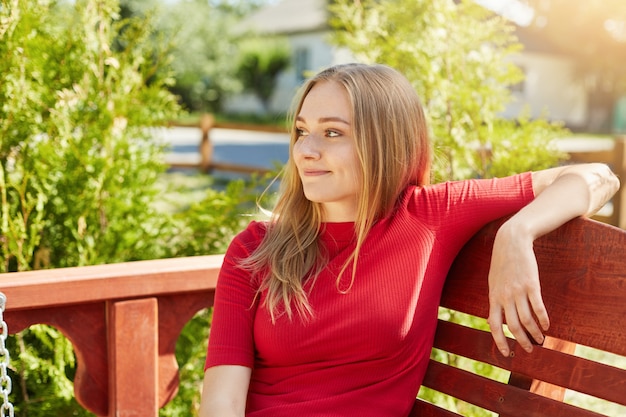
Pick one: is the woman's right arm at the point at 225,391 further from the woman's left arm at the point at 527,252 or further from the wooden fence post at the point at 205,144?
the wooden fence post at the point at 205,144

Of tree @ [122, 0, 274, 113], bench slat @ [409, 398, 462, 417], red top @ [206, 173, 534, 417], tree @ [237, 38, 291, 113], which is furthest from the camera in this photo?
tree @ [237, 38, 291, 113]

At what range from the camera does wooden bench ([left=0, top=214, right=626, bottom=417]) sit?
180cm

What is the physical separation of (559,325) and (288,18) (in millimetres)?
41576

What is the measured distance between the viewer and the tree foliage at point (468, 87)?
340cm

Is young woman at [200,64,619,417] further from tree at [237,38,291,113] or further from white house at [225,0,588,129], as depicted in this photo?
tree at [237,38,291,113]

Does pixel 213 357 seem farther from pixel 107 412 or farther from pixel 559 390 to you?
pixel 559 390

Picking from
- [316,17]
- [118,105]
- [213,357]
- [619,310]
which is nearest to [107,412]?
[213,357]

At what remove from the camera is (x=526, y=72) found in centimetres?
3506

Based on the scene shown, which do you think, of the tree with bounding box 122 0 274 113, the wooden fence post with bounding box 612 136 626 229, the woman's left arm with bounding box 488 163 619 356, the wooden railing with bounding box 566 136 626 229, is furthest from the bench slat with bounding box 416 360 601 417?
the tree with bounding box 122 0 274 113

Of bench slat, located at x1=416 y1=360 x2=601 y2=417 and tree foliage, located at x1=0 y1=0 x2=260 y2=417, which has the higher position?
tree foliage, located at x1=0 y1=0 x2=260 y2=417

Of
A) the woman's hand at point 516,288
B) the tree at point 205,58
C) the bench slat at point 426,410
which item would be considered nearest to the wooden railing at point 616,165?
the bench slat at point 426,410

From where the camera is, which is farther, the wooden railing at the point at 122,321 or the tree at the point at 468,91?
the tree at the point at 468,91

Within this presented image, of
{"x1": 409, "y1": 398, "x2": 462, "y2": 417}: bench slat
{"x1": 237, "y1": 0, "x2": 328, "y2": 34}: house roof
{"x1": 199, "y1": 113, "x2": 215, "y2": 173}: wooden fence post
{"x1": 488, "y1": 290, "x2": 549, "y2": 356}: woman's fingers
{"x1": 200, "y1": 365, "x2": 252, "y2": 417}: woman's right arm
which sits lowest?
{"x1": 199, "y1": 113, "x2": 215, "y2": 173}: wooden fence post

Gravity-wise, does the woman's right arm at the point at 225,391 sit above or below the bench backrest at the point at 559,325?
below
